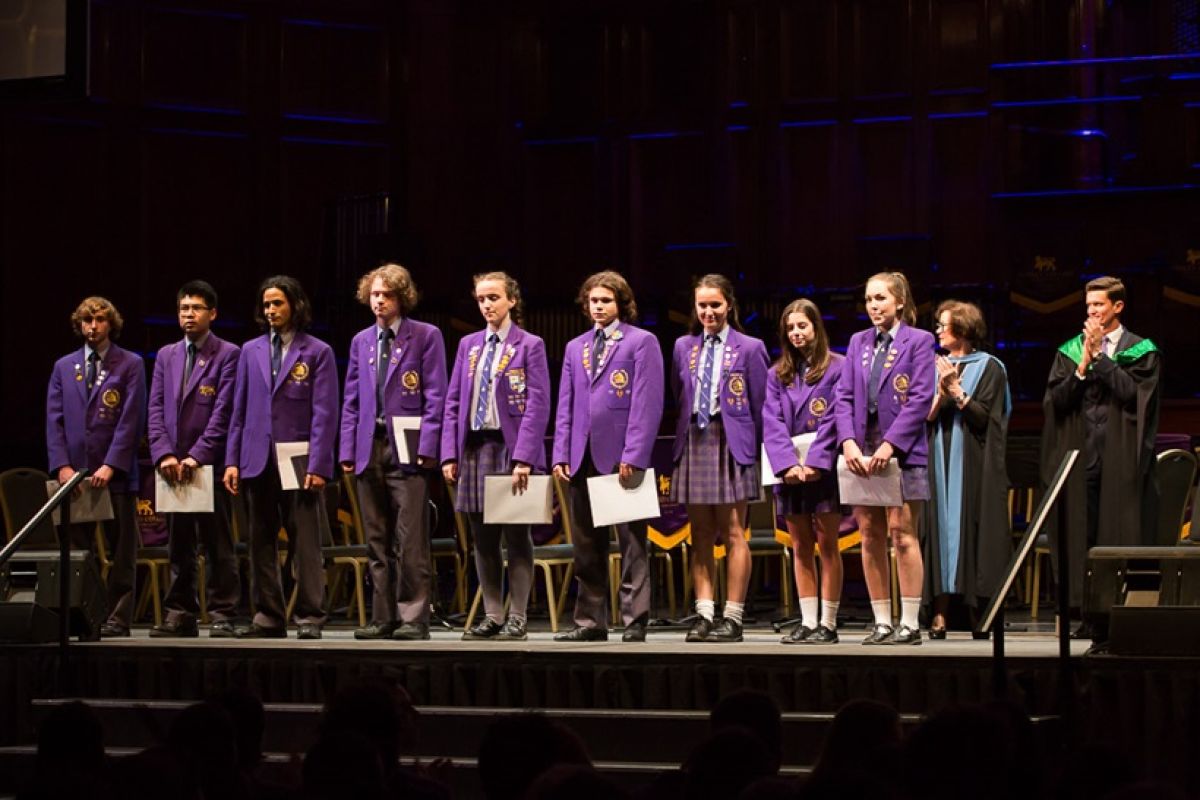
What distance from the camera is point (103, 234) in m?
12.4

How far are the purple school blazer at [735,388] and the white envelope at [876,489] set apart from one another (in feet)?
1.53

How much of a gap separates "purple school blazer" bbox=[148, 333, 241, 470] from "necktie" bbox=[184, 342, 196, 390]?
14 millimetres

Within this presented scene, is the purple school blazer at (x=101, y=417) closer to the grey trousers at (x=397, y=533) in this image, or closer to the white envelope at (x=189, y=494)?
the white envelope at (x=189, y=494)

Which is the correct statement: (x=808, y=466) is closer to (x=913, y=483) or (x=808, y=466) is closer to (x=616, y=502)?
(x=913, y=483)

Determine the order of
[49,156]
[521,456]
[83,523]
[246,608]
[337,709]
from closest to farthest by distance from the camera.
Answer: [337,709], [521,456], [83,523], [246,608], [49,156]

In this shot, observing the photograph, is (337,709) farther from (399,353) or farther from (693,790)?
(399,353)

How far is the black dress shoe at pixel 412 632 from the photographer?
7.16 meters

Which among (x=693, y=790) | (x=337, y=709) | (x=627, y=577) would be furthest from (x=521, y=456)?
(x=693, y=790)

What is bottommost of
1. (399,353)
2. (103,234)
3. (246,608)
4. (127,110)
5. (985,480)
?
(246,608)

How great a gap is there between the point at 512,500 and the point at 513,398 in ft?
1.47

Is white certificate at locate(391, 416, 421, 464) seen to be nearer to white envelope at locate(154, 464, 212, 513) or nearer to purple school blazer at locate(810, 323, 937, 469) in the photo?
white envelope at locate(154, 464, 212, 513)

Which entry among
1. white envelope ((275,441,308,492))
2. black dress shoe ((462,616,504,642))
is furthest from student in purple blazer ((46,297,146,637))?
black dress shoe ((462,616,504,642))

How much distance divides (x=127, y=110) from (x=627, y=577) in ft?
23.4

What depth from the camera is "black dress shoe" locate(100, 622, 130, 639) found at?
7.61 meters
